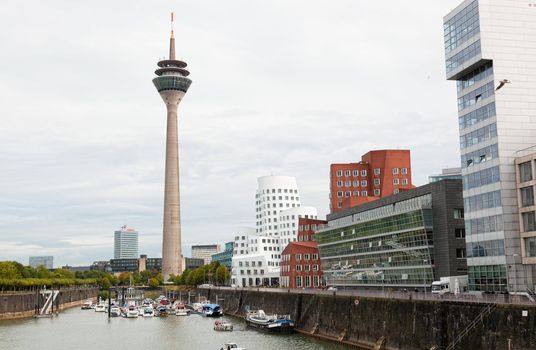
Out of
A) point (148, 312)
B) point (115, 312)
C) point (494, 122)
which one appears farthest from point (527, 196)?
point (115, 312)

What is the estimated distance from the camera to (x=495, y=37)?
255 feet

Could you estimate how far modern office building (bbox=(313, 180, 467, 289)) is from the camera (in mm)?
89750

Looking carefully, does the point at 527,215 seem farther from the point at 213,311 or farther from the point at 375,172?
the point at 375,172

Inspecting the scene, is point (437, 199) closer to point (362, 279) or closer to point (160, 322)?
point (362, 279)

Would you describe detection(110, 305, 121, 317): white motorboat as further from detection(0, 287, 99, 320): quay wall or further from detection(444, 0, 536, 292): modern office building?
detection(444, 0, 536, 292): modern office building

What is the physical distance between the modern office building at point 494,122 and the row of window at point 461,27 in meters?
0.13

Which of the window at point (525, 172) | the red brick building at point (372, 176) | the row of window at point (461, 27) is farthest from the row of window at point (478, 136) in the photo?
the red brick building at point (372, 176)

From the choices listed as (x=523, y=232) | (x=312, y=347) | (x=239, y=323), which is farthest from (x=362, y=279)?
(x=523, y=232)

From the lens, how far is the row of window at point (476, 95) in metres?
76.5

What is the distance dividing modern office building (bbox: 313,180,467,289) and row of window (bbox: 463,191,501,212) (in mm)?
11145

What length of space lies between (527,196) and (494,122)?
9.83 metres

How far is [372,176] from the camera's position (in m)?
172

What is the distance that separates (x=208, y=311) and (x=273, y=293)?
3253cm

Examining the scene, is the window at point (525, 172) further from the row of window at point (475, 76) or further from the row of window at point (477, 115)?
the row of window at point (475, 76)
